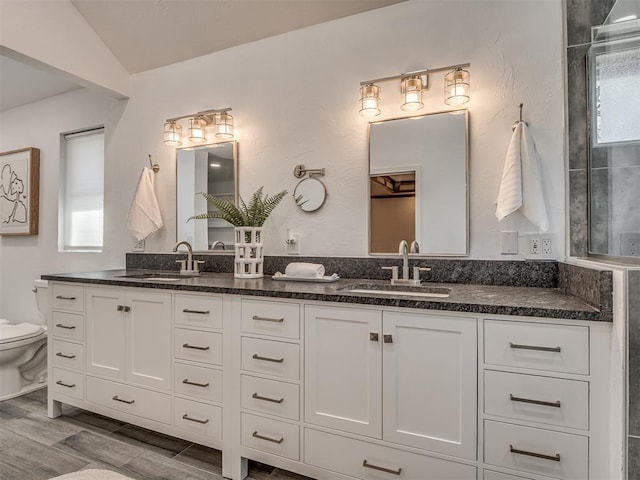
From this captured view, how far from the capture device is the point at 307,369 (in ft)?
5.07

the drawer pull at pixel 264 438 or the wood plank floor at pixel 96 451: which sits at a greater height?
the drawer pull at pixel 264 438

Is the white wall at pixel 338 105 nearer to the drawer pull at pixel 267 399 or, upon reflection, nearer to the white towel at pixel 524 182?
the white towel at pixel 524 182

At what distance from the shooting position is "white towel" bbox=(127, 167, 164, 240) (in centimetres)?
269

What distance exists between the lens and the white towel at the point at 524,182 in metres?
1.68

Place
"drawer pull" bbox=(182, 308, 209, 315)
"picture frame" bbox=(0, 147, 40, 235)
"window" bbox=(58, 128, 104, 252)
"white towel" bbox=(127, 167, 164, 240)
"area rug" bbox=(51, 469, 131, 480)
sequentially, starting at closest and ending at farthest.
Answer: "area rug" bbox=(51, 469, 131, 480), "drawer pull" bbox=(182, 308, 209, 315), "white towel" bbox=(127, 167, 164, 240), "window" bbox=(58, 128, 104, 252), "picture frame" bbox=(0, 147, 40, 235)

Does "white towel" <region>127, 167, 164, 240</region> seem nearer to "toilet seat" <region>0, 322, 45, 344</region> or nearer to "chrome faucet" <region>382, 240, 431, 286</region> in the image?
"toilet seat" <region>0, 322, 45, 344</region>

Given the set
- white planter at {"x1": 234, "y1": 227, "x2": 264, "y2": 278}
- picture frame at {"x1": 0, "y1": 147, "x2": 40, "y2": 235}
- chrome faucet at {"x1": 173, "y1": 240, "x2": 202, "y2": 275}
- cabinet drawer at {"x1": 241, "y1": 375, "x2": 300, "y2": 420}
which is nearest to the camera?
cabinet drawer at {"x1": 241, "y1": 375, "x2": 300, "y2": 420}

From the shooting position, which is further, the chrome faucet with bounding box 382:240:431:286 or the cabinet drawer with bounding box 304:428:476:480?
the chrome faucet with bounding box 382:240:431:286

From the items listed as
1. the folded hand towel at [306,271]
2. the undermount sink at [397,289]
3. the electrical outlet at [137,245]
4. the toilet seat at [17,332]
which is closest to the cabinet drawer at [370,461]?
the undermount sink at [397,289]

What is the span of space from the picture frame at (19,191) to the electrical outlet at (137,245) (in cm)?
131

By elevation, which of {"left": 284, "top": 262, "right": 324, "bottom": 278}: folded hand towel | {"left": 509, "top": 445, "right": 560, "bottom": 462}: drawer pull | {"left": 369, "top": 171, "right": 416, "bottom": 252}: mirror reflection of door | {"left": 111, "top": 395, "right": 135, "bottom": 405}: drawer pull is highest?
{"left": 369, "top": 171, "right": 416, "bottom": 252}: mirror reflection of door

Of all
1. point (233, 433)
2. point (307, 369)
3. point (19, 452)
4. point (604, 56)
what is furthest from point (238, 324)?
point (604, 56)

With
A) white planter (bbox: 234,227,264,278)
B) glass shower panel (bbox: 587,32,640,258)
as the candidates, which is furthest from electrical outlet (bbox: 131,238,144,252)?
glass shower panel (bbox: 587,32,640,258)

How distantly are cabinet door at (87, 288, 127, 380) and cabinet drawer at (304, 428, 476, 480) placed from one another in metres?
1.22
